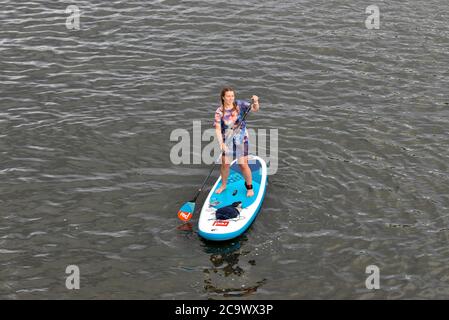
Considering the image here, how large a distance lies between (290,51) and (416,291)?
12.2 m

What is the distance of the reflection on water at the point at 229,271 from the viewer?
1283 centimetres

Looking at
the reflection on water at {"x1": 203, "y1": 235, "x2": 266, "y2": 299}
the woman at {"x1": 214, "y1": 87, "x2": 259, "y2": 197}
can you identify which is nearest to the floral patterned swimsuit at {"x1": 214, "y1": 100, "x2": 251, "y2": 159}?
the woman at {"x1": 214, "y1": 87, "x2": 259, "y2": 197}

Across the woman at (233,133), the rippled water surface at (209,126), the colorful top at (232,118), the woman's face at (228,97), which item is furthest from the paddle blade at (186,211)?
the woman's face at (228,97)

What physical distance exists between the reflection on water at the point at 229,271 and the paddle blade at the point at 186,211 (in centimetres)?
75

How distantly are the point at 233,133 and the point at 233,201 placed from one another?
5.93 feet

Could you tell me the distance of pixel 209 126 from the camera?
18.7 metres

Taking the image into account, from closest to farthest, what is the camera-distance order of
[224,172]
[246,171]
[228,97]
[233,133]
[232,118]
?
[228,97] → [232,118] → [233,133] → [246,171] → [224,172]

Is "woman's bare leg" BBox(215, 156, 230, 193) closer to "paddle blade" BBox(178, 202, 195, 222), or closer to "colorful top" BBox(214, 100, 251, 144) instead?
"colorful top" BBox(214, 100, 251, 144)

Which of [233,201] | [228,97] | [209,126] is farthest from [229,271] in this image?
[209,126]

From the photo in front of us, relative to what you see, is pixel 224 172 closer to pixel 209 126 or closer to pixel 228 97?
pixel 228 97

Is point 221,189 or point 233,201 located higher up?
point 221,189

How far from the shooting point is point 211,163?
56.7ft

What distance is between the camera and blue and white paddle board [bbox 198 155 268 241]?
14016 millimetres

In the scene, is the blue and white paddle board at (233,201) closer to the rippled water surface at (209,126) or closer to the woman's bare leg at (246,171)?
the woman's bare leg at (246,171)
